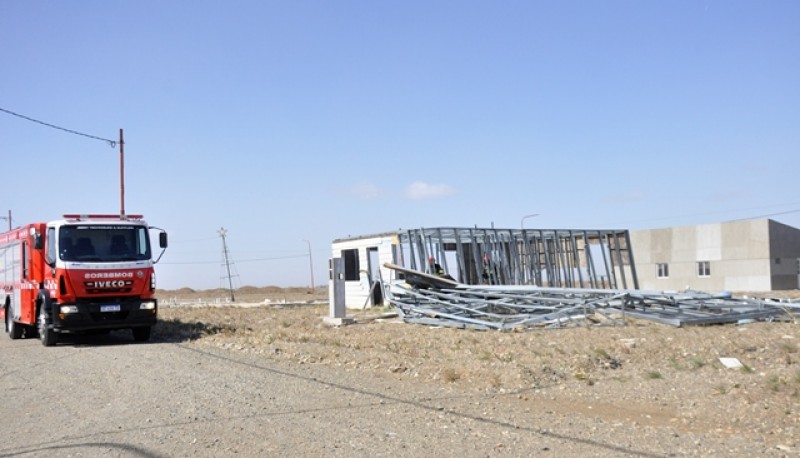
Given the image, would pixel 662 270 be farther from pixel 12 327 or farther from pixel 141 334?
pixel 12 327

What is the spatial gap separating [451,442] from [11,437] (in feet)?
15.6

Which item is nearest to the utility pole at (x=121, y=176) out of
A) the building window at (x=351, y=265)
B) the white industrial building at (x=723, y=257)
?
the building window at (x=351, y=265)

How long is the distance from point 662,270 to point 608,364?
131 feet

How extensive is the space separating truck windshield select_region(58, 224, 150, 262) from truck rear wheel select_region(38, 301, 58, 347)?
1382 millimetres

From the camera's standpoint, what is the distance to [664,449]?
687 cm

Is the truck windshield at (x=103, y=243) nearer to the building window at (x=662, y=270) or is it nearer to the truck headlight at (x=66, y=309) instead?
the truck headlight at (x=66, y=309)

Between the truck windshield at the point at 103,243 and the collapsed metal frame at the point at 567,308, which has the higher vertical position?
the truck windshield at the point at 103,243

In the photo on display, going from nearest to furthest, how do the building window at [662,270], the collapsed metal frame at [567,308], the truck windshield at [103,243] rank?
the truck windshield at [103,243]
the collapsed metal frame at [567,308]
the building window at [662,270]

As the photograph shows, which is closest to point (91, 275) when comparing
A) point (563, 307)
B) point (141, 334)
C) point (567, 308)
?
point (141, 334)

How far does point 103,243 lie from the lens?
57.8 ft

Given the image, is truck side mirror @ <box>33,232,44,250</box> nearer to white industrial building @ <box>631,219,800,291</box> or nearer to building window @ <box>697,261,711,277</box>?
white industrial building @ <box>631,219,800,291</box>

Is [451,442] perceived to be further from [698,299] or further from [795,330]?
[698,299]

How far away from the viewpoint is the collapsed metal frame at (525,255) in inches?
1081

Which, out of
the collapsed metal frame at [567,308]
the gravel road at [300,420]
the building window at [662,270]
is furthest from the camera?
the building window at [662,270]
